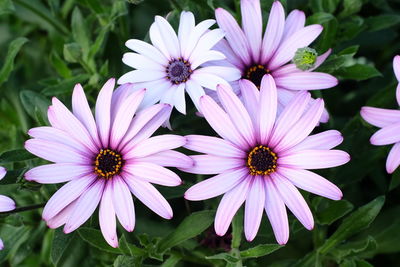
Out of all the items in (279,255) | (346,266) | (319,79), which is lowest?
(279,255)

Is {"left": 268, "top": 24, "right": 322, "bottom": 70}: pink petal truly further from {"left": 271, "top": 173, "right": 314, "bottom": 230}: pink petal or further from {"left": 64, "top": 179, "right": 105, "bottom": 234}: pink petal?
{"left": 64, "top": 179, "right": 105, "bottom": 234}: pink petal

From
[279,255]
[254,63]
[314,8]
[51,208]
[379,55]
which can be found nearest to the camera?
[51,208]

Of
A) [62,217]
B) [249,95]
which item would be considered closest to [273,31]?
[249,95]

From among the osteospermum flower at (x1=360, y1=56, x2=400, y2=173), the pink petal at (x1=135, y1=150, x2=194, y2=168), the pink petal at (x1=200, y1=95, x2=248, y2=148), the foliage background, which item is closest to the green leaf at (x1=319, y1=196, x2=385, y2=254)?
the foliage background

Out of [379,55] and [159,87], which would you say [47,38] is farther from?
[379,55]

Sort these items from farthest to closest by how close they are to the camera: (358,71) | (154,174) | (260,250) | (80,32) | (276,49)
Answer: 1. (80,32)
2. (358,71)
3. (276,49)
4. (260,250)
5. (154,174)

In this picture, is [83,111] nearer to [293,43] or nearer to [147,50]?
[147,50]

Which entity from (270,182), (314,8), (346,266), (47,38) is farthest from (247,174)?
(47,38)

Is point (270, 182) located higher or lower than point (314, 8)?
lower
